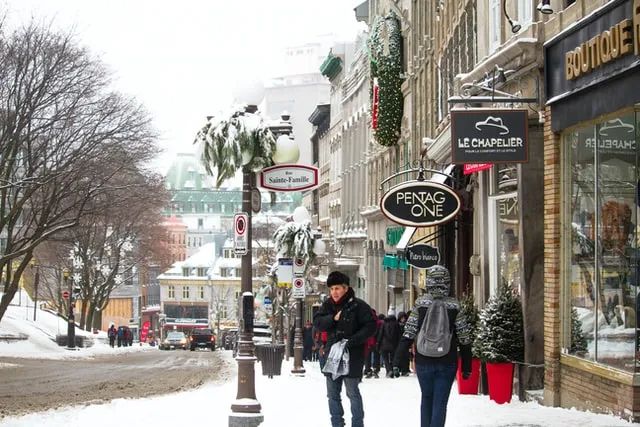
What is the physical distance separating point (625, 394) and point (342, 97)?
54010mm

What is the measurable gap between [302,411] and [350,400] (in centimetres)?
537

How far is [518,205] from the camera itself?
18094 millimetres

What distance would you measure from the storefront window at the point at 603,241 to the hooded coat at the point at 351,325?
9.48ft

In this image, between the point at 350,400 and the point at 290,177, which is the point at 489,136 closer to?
the point at 290,177

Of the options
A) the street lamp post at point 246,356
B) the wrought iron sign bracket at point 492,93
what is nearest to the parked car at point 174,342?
the wrought iron sign bracket at point 492,93

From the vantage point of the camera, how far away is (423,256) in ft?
87.1

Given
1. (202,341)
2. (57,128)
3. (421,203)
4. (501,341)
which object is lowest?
(202,341)

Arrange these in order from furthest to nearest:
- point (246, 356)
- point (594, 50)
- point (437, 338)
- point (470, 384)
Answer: point (470, 384) → point (246, 356) → point (594, 50) → point (437, 338)

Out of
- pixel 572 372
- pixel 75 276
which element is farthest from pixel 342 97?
pixel 572 372

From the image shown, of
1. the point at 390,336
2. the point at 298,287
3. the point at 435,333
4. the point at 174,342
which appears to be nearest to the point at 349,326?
the point at 435,333

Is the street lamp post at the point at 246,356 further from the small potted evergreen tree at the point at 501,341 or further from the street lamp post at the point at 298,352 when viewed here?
the street lamp post at the point at 298,352

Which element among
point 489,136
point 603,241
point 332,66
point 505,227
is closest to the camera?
point 603,241

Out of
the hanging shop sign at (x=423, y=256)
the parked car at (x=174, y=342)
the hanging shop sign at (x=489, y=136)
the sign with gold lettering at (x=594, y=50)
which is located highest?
the sign with gold lettering at (x=594, y=50)

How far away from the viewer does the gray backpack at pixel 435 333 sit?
11562 mm
